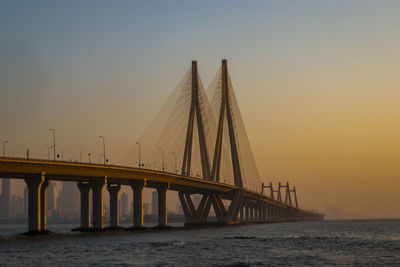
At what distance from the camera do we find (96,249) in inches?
2571

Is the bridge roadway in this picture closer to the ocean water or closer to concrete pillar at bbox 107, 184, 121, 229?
concrete pillar at bbox 107, 184, 121, 229

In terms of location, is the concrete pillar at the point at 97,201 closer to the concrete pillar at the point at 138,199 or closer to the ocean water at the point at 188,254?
the concrete pillar at the point at 138,199

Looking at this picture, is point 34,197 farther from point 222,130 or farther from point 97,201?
point 222,130

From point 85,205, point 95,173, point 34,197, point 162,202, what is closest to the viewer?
point 34,197

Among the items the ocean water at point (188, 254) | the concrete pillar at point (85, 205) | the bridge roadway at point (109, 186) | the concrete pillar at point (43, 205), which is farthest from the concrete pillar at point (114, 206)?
the ocean water at point (188, 254)

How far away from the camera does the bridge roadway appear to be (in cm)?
8762

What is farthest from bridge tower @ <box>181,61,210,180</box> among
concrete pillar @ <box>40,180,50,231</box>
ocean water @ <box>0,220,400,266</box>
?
→ ocean water @ <box>0,220,400,266</box>

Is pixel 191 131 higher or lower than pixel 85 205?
higher

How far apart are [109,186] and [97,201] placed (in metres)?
13.4

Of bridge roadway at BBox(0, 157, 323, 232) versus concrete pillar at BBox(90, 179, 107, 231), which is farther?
concrete pillar at BBox(90, 179, 107, 231)

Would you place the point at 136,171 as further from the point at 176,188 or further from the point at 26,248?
the point at 26,248

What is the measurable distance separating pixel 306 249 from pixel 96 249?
21843 mm

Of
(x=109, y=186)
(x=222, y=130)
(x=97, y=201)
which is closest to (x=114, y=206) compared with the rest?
(x=109, y=186)

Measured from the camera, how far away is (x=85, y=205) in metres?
103
